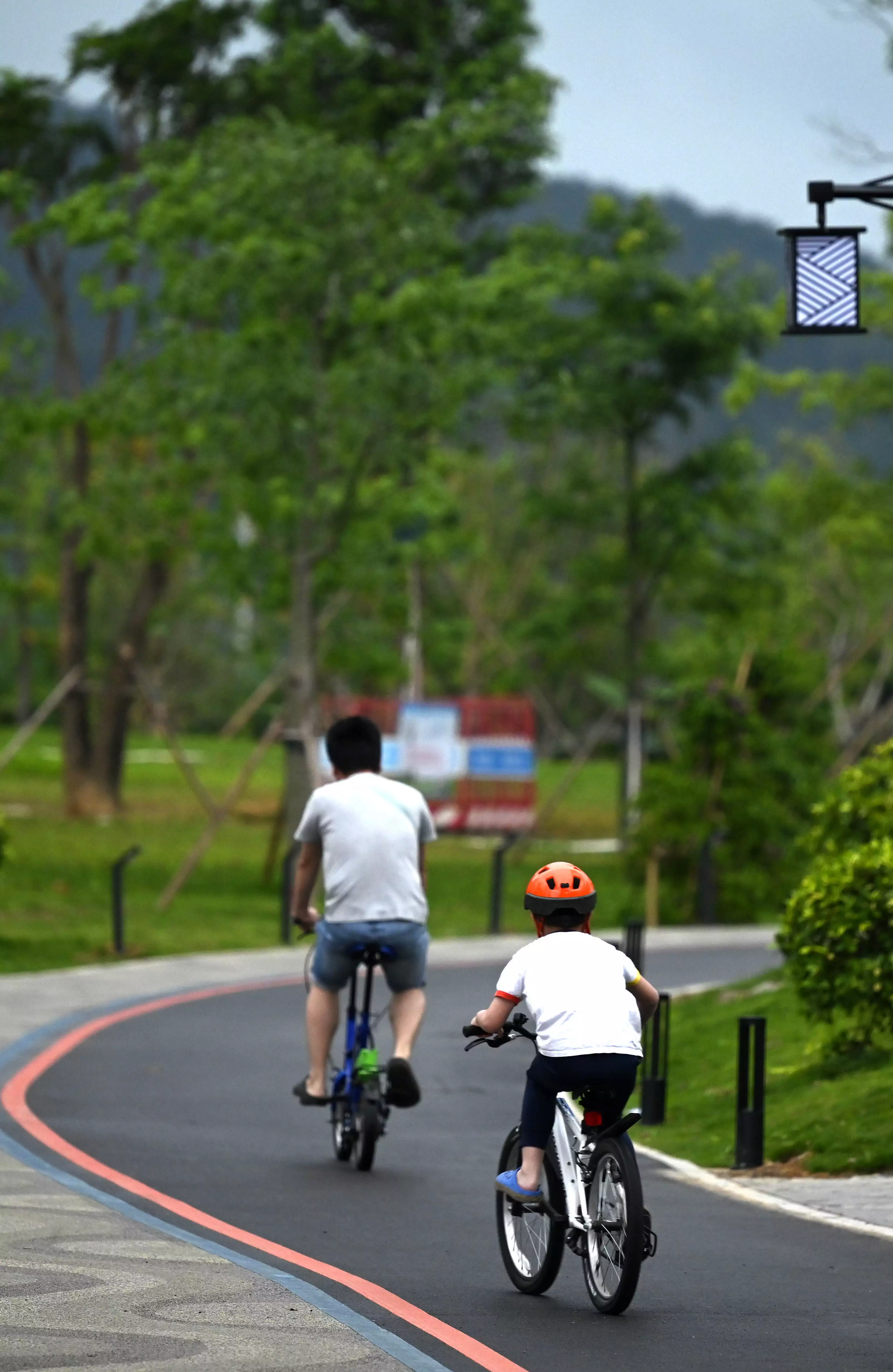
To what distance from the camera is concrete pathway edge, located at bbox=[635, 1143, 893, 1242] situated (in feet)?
30.9

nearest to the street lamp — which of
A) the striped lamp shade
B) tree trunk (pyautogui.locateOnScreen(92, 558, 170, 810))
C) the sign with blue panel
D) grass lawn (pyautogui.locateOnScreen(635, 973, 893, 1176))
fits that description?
the striped lamp shade

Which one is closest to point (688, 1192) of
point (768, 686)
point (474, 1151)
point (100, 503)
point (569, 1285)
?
point (474, 1151)

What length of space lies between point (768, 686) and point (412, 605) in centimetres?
2132

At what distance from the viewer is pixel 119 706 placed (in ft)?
147

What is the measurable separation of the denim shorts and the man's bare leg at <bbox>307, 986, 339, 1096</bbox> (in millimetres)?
46

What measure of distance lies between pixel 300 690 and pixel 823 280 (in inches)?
724

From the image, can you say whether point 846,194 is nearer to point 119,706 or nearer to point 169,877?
point 169,877

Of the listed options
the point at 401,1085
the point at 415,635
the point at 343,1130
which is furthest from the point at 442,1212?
the point at 415,635

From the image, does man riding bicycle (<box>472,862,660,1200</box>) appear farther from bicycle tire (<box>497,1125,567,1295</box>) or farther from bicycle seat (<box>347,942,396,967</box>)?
bicycle seat (<box>347,942,396,967</box>)

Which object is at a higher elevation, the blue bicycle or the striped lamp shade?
the striped lamp shade

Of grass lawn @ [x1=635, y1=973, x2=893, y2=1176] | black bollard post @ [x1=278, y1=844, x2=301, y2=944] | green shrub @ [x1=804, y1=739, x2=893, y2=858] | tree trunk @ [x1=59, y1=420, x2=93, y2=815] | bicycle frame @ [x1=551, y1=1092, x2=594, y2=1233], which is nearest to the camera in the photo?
bicycle frame @ [x1=551, y1=1092, x2=594, y2=1233]

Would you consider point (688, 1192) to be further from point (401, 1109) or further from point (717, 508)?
point (717, 508)

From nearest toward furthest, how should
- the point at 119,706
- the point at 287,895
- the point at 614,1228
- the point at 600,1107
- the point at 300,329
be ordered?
the point at 614,1228 → the point at 600,1107 → the point at 287,895 → the point at 300,329 → the point at 119,706

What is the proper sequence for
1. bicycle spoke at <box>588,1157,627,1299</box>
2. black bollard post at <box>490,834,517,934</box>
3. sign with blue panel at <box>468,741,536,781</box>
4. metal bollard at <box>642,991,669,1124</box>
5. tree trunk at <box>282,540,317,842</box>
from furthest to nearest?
sign with blue panel at <box>468,741,536,781</box>, tree trunk at <box>282,540,317,842</box>, black bollard post at <box>490,834,517,934</box>, metal bollard at <box>642,991,669,1124</box>, bicycle spoke at <box>588,1157,627,1299</box>
